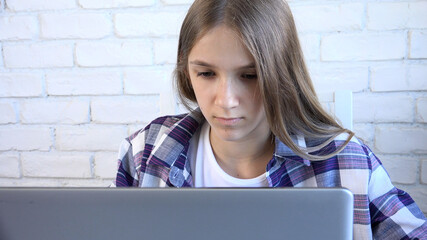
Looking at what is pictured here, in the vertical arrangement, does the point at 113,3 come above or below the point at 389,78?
above

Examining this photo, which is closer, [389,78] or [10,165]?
[389,78]

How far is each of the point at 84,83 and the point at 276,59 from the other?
60 cm

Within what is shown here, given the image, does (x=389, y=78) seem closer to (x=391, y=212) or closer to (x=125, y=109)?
(x=391, y=212)

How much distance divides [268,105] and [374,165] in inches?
9.3

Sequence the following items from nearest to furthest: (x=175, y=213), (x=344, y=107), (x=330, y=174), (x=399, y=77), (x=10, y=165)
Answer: (x=175, y=213) → (x=330, y=174) → (x=344, y=107) → (x=399, y=77) → (x=10, y=165)

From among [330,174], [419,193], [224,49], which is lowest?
[419,193]

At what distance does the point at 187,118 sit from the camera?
0.80 metres

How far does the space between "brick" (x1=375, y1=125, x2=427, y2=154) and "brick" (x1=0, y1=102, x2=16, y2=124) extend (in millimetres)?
919

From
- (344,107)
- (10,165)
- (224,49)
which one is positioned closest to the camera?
(224,49)

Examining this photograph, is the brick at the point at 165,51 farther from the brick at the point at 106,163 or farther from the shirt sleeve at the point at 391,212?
the shirt sleeve at the point at 391,212

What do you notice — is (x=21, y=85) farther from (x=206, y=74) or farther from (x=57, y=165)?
(x=206, y=74)

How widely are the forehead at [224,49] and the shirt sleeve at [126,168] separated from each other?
1.03 ft

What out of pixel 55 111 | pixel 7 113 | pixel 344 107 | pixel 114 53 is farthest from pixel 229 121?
pixel 7 113

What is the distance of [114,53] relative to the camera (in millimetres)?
1000
